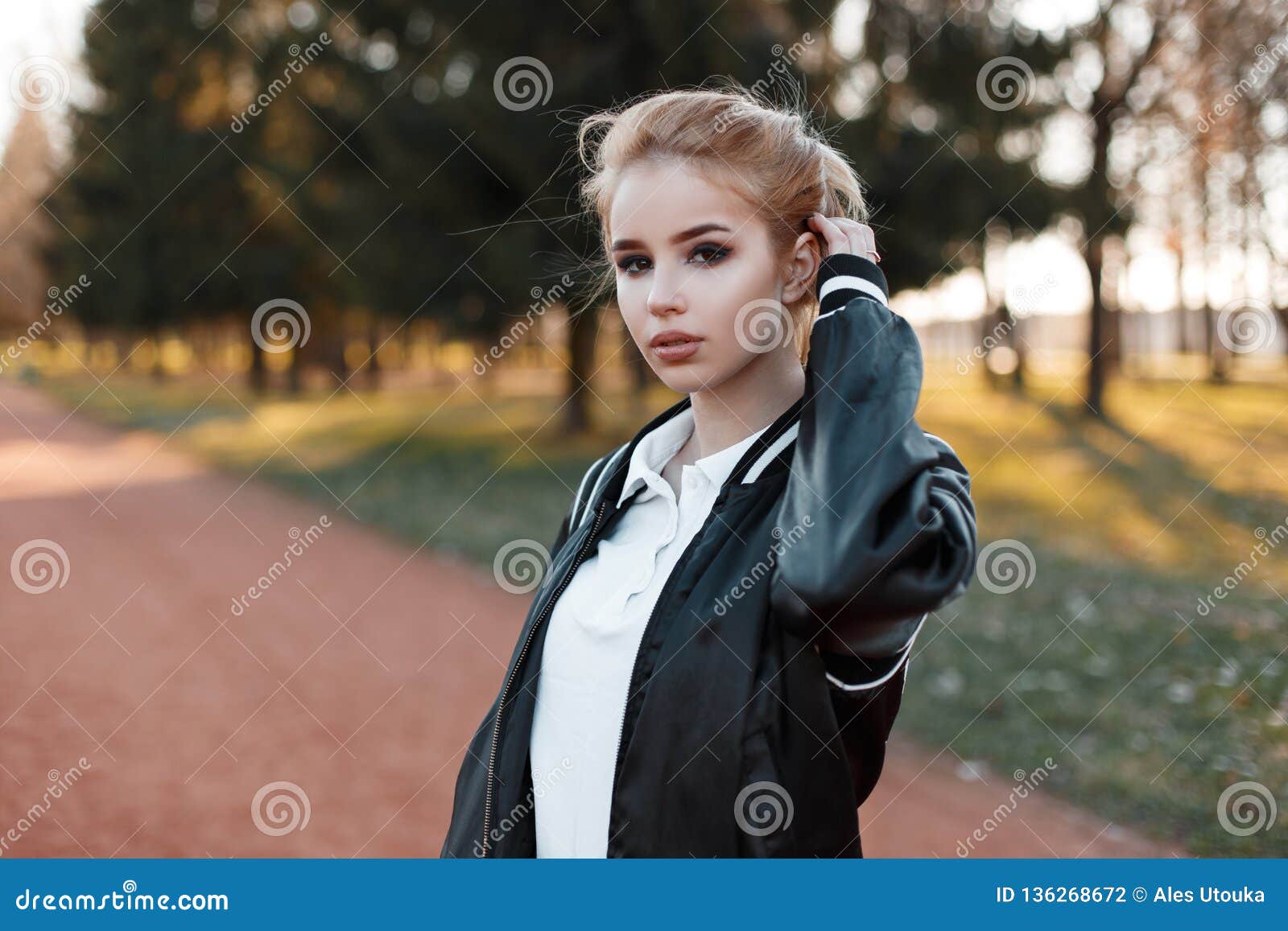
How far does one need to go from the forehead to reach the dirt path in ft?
11.1

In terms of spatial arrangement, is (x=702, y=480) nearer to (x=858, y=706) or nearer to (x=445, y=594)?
(x=858, y=706)

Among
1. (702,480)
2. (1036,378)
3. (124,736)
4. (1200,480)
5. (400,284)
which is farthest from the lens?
(1036,378)

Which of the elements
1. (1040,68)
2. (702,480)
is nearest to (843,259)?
(702,480)

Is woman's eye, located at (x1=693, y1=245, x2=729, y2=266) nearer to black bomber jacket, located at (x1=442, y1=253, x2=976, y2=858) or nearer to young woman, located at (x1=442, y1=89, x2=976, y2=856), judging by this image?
young woman, located at (x1=442, y1=89, x2=976, y2=856)

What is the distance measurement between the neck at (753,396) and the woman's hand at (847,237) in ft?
0.67

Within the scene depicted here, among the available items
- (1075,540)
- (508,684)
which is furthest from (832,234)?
(1075,540)

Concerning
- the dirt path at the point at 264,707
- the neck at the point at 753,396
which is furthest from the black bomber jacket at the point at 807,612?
the dirt path at the point at 264,707

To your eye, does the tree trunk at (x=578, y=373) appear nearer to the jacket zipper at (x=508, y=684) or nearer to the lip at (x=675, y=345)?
the jacket zipper at (x=508, y=684)

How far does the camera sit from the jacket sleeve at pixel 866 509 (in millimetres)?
1334

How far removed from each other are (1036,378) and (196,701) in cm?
2751

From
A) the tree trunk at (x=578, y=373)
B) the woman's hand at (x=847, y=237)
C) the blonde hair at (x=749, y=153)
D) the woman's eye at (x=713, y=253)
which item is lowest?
the woman's eye at (x=713, y=253)

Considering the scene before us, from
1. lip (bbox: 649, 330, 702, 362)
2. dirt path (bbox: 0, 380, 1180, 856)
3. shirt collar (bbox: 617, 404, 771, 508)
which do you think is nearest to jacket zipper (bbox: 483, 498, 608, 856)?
shirt collar (bbox: 617, 404, 771, 508)

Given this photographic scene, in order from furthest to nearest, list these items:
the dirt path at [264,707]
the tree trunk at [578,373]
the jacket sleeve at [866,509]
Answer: the tree trunk at [578,373] → the dirt path at [264,707] → the jacket sleeve at [866,509]

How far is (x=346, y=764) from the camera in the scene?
5047 mm
